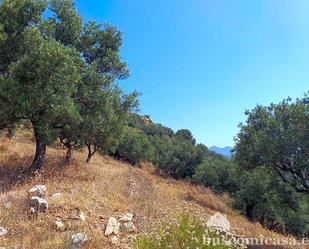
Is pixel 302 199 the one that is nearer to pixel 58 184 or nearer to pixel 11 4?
pixel 58 184

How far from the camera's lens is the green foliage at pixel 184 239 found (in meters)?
6.48

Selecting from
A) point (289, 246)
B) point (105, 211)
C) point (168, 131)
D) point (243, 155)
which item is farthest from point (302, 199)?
point (168, 131)

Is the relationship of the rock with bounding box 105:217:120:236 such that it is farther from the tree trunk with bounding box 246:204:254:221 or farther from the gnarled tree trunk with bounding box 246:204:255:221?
the tree trunk with bounding box 246:204:254:221

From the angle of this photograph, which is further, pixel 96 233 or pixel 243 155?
pixel 243 155

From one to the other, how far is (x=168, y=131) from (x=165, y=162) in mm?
49027

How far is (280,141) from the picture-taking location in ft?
52.9

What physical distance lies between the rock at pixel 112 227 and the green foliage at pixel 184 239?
9.23 ft

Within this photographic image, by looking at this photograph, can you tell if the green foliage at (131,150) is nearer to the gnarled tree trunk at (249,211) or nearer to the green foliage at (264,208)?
the green foliage at (264,208)

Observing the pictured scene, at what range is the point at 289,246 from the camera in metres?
13.8

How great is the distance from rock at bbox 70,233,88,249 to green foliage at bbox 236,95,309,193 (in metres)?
10.8

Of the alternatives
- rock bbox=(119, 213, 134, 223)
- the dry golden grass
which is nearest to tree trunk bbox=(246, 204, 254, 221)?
the dry golden grass

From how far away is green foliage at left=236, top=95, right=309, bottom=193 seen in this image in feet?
51.8

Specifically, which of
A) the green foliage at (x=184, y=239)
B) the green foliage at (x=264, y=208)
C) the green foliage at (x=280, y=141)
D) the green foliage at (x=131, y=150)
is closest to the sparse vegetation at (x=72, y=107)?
the green foliage at (x=280, y=141)

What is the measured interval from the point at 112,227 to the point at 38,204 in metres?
2.53
